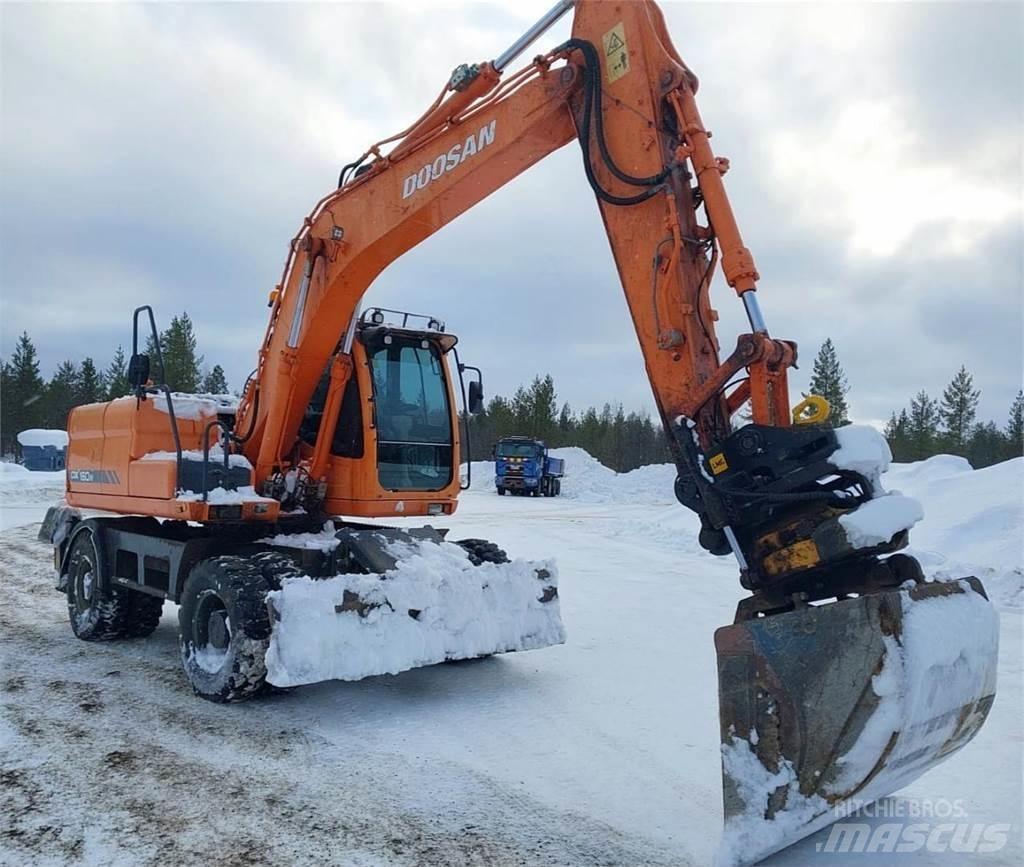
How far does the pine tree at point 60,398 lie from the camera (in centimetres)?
5395

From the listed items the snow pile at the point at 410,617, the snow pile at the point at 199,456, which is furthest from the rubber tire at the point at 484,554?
the snow pile at the point at 199,456

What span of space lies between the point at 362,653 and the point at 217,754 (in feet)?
3.40

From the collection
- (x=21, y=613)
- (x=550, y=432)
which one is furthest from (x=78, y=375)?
(x=21, y=613)

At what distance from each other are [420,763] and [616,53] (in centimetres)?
418

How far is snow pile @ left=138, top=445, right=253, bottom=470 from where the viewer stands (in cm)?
662

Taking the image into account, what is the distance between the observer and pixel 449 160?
5727 millimetres

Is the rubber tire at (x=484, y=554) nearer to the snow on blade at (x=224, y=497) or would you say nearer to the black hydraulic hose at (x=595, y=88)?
the snow on blade at (x=224, y=497)

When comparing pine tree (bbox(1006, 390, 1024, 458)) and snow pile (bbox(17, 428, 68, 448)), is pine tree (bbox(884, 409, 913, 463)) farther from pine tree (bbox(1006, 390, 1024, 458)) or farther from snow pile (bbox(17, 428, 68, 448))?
snow pile (bbox(17, 428, 68, 448))

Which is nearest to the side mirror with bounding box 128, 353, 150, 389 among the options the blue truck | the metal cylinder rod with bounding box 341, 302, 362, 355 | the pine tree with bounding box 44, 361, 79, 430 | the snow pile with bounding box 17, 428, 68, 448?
the metal cylinder rod with bounding box 341, 302, 362, 355

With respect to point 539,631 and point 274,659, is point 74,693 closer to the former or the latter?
point 274,659

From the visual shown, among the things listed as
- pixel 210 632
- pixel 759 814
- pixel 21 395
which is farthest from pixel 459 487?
pixel 21 395

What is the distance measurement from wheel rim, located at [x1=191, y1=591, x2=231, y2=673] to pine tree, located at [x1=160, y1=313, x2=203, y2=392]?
40578mm

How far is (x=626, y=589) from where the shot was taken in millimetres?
10312

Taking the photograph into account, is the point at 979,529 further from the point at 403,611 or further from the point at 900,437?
the point at 900,437
